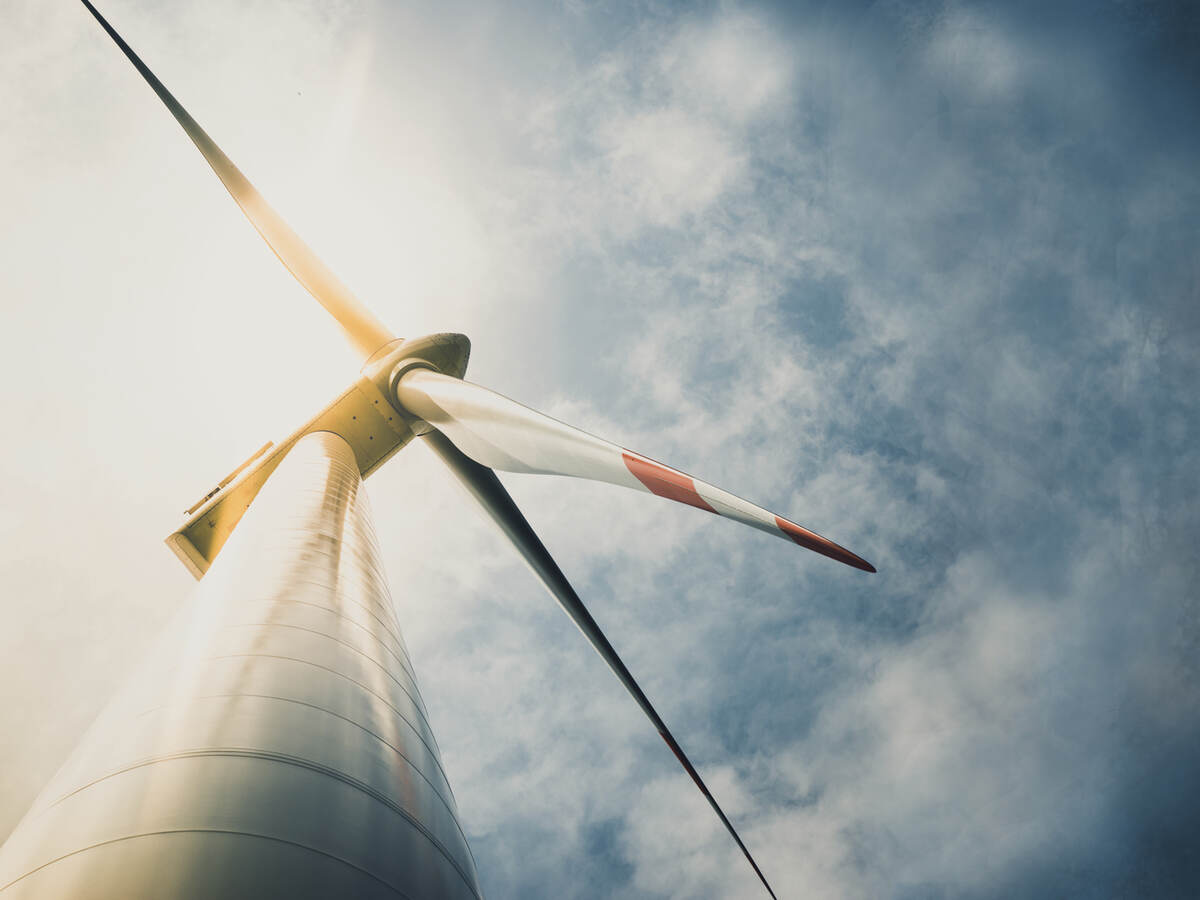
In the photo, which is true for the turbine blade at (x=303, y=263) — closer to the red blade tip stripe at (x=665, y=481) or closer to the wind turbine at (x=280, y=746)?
the wind turbine at (x=280, y=746)

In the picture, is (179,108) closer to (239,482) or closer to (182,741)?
(239,482)

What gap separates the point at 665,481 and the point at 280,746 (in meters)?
2.87

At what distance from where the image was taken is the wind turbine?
223cm

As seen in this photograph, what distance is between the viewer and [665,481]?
15.4 ft

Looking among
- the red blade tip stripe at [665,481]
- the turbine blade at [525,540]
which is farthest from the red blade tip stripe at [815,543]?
the turbine blade at [525,540]

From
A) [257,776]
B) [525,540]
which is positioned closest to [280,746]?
[257,776]

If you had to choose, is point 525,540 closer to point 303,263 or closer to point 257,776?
point 303,263

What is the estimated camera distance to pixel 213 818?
2.34 meters

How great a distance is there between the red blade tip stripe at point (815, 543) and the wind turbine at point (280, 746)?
0.05ft

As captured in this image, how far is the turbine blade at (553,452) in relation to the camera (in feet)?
14.7

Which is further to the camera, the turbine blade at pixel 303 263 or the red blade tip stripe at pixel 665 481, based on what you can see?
the turbine blade at pixel 303 263

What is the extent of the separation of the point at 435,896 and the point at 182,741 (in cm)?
129

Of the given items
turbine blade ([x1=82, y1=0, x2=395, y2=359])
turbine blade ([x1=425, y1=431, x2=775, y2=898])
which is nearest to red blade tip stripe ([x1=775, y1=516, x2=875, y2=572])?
turbine blade ([x1=425, y1=431, x2=775, y2=898])

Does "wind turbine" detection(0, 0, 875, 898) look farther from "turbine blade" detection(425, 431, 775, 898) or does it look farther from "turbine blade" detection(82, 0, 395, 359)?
"turbine blade" detection(82, 0, 395, 359)
